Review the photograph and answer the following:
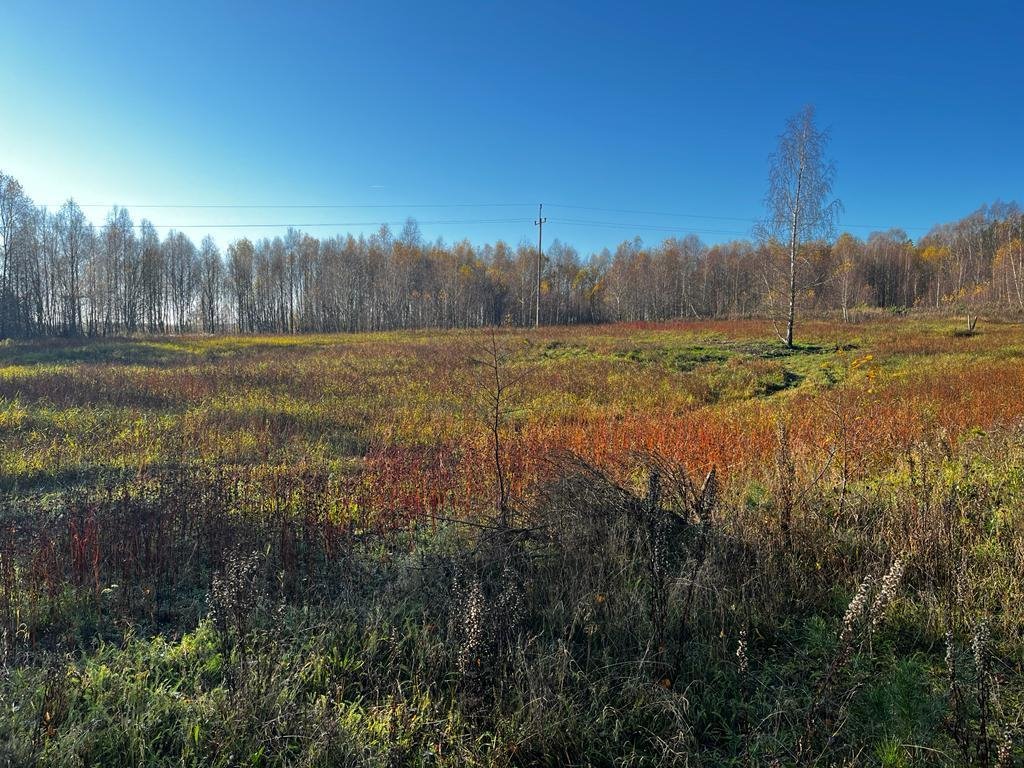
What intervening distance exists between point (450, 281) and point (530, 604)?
56004 millimetres

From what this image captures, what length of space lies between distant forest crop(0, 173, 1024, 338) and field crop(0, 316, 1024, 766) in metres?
48.6

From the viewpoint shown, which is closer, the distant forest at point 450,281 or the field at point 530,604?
the field at point 530,604

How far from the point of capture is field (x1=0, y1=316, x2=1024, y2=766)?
2.17 meters

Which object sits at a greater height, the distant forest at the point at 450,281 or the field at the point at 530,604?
the distant forest at the point at 450,281

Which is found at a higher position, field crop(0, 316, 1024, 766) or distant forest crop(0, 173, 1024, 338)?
distant forest crop(0, 173, 1024, 338)

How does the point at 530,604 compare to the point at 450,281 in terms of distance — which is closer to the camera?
the point at 530,604

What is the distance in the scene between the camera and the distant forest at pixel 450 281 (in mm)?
49938

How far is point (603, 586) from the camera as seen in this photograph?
3244 millimetres

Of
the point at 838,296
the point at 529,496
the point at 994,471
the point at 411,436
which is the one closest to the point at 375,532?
the point at 529,496

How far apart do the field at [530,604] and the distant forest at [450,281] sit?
159 ft

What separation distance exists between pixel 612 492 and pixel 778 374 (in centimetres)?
1178

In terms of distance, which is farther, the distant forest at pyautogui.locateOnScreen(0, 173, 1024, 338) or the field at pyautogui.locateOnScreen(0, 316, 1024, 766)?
the distant forest at pyautogui.locateOnScreen(0, 173, 1024, 338)

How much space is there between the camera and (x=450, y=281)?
187ft

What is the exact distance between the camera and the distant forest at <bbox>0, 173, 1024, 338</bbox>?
49.9 m
